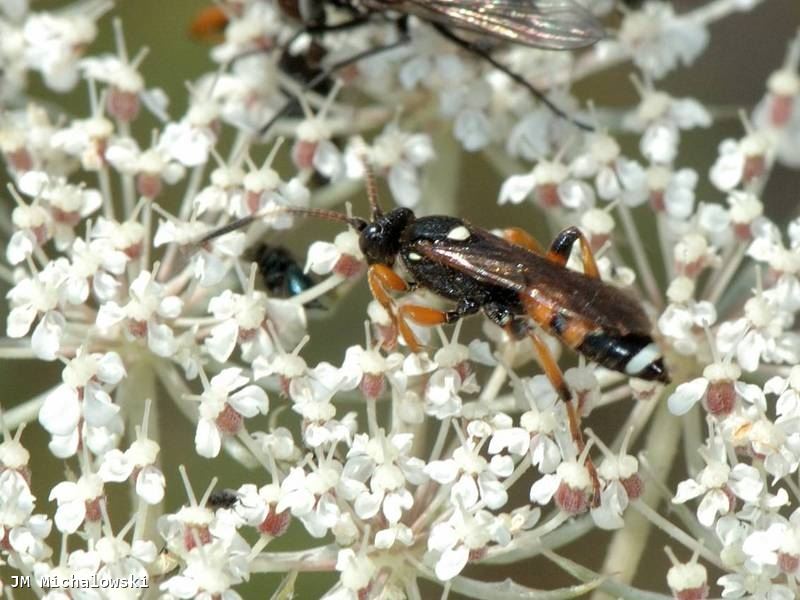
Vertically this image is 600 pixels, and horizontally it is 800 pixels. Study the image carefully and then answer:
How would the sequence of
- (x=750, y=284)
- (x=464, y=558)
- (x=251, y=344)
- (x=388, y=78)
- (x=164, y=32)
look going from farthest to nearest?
(x=164, y=32) → (x=388, y=78) → (x=750, y=284) → (x=251, y=344) → (x=464, y=558)

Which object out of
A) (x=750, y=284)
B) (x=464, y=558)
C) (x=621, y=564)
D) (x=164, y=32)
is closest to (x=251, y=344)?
(x=464, y=558)

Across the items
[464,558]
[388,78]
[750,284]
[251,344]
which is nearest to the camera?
[464,558]

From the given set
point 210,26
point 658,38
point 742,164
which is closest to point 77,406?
point 210,26

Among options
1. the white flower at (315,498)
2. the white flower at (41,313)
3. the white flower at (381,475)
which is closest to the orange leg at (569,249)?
the white flower at (381,475)

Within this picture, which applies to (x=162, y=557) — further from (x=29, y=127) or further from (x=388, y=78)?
(x=388, y=78)

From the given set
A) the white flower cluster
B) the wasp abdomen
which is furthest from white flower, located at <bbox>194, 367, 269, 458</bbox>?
the wasp abdomen
